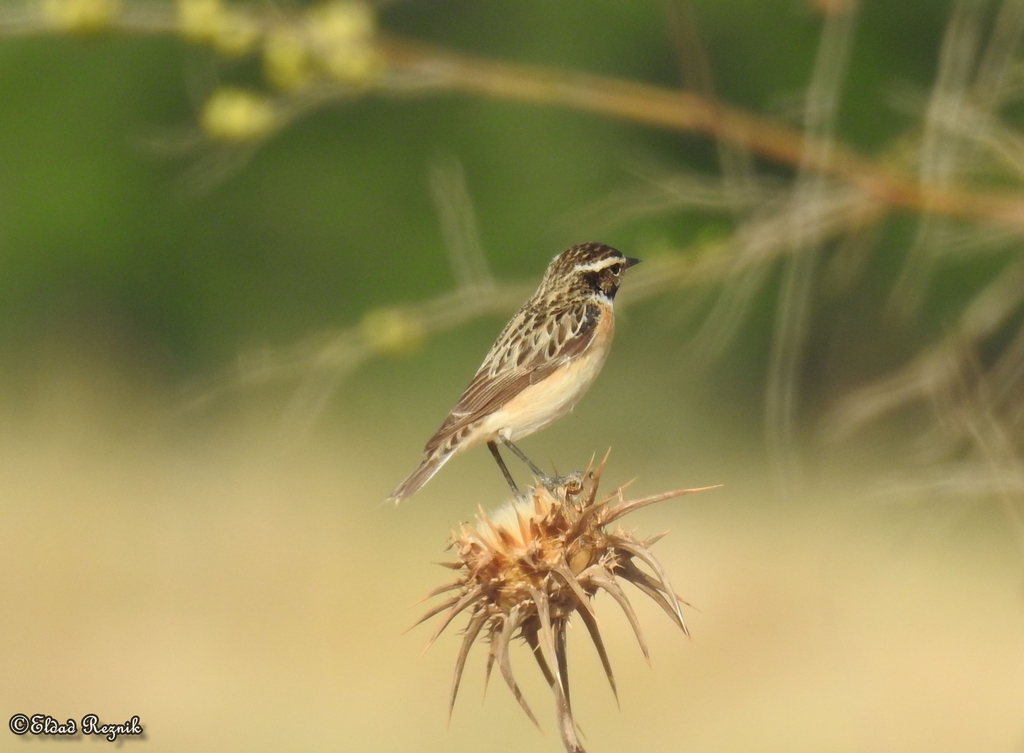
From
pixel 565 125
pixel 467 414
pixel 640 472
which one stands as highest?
pixel 565 125

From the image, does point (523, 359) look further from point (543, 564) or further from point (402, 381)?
point (402, 381)

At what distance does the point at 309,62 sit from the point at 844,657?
23.1 feet

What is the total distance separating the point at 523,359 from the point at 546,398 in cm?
18

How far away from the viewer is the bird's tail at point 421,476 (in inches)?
195

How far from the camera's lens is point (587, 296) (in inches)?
219

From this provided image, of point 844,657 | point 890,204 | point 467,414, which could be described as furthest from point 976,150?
point 844,657

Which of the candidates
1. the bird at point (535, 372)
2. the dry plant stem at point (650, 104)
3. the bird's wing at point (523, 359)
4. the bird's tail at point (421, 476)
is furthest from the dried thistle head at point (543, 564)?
the dry plant stem at point (650, 104)

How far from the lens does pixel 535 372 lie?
5285 mm

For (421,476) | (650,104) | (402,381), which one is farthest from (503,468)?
(402,381)

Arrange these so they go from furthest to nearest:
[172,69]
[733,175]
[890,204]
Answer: [172,69], [733,175], [890,204]

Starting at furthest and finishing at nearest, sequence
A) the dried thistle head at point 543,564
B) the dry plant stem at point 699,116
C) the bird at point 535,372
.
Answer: the bird at point 535,372 → the dry plant stem at point 699,116 → the dried thistle head at point 543,564

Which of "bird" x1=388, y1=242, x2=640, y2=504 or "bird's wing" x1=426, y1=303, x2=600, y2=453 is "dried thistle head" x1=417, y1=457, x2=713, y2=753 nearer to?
"bird" x1=388, y1=242, x2=640, y2=504

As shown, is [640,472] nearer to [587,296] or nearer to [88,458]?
[88,458]

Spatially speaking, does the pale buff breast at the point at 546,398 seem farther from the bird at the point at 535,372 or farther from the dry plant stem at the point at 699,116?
the dry plant stem at the point at 699,116
